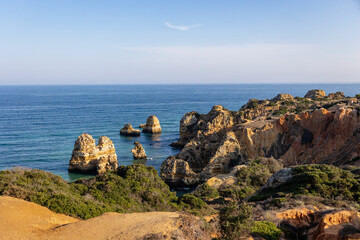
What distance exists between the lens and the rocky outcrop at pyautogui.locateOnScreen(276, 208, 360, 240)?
1101cm

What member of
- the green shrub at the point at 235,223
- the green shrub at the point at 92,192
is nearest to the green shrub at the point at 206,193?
the green shrub at the point at 92,192

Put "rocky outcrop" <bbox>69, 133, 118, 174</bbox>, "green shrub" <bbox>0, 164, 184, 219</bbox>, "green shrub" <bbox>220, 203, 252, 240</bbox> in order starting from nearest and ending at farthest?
1. "green shrub" <bbox>220, 203, 252, 240</bbox>
2. "green shrub" <bbox>0, 164, 184, 219</bbox>
3. "rocky outcrop" <bbox>69, 133, 118, 174</bbox>

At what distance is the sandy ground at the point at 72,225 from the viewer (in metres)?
9.59

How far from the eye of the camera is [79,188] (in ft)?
55.7

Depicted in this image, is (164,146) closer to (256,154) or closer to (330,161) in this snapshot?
(256,154)

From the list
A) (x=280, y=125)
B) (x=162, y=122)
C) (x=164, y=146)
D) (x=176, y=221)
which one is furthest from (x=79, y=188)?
(x=162, y=122)

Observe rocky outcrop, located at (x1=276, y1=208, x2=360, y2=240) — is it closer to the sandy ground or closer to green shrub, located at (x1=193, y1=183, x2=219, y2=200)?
the sandy ground

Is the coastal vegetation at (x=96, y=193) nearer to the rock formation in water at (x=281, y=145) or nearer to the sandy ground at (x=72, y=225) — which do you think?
the sandy ground at (x=72, y=225)

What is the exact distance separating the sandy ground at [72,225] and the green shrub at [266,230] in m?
3.28

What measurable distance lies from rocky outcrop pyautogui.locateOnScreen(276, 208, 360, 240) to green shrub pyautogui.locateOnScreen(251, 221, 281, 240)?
4.18ft

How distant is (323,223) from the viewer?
11.7m

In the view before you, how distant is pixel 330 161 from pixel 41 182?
97.7ft

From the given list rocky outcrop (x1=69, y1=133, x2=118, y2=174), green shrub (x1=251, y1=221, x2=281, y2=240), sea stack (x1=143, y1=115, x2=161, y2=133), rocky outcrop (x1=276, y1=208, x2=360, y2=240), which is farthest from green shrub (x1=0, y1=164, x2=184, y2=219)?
sea stack (x1=143, y1=115, x2=161, y2=133)

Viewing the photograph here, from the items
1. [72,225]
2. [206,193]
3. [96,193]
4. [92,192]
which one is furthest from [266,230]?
[206,193]
